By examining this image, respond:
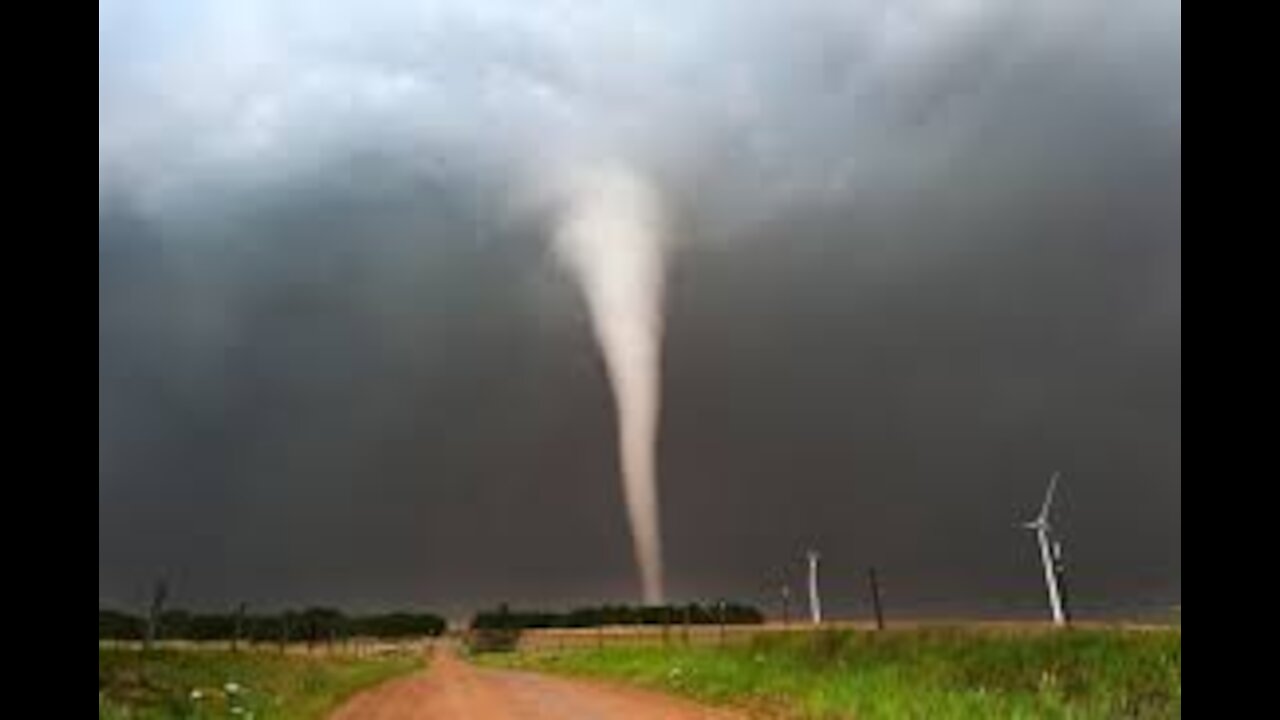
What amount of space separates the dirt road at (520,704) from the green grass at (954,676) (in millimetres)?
2033

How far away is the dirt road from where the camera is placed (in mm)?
30328

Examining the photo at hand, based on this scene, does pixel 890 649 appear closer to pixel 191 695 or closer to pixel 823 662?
pixel 823 662

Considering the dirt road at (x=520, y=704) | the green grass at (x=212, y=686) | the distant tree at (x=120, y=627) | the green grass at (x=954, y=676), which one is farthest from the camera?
the distant tree at (x=120, y=627)

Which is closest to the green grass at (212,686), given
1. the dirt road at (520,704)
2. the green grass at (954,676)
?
the dirt road at (520,704)

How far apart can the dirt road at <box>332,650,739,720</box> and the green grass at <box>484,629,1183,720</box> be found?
2033mm

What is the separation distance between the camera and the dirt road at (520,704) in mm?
30328

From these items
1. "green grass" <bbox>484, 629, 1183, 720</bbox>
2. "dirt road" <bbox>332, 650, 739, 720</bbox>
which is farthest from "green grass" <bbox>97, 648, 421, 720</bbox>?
"green grass" <bbox>484, 629, 1183, 720</bbox>

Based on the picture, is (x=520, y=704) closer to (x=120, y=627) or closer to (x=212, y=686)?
(x=212, y=686)

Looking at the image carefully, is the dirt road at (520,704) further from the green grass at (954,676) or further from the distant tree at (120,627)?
the distant tree at (120,627)

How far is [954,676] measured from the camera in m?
33.9

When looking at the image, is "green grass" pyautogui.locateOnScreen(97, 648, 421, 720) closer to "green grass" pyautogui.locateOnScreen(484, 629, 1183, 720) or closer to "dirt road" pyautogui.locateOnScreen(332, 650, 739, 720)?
"dirt road" pyautogui.locateOnScreen(332, 650, 739, 720)

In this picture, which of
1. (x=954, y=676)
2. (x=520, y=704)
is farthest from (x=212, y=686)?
(x=954, y=676)
